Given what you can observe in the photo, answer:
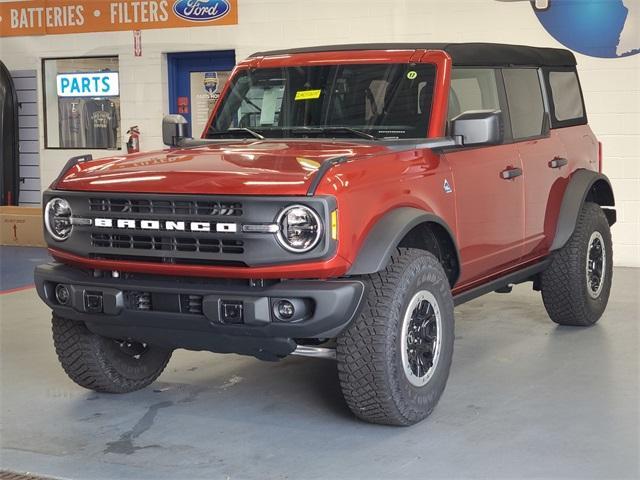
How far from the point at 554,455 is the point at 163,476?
1.54 m

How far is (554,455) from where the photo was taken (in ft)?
13.0

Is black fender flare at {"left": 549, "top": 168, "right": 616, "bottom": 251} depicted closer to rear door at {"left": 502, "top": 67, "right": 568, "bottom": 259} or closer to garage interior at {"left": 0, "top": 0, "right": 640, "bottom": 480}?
rear door at {"left": 502, "top": 67, "right": 568, "bottom": 259}

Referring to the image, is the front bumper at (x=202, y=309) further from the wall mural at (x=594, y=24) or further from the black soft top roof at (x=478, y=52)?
the wall mural at (x=594, y=24)

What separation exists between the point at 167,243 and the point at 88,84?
8098mm

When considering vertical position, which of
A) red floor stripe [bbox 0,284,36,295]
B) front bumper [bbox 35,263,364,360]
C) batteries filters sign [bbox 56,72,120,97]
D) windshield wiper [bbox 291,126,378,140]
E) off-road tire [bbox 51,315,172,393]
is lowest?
red floor stripe [bbox 0,284,36,295]

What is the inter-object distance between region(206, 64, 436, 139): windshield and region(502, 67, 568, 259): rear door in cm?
86

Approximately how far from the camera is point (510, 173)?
17.5ft

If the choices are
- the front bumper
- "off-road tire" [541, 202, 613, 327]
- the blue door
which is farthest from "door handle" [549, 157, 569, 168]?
the blue door

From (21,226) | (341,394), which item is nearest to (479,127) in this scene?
(341,394)

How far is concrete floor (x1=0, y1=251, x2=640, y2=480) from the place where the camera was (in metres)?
3.92

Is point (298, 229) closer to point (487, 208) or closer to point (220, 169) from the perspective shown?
point (220, 169)

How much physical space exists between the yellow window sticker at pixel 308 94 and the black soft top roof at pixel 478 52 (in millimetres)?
310

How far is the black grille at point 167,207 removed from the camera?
403 cm

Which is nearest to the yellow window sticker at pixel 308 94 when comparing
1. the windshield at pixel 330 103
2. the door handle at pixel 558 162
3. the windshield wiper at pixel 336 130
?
the windshield at pixel 330 103
